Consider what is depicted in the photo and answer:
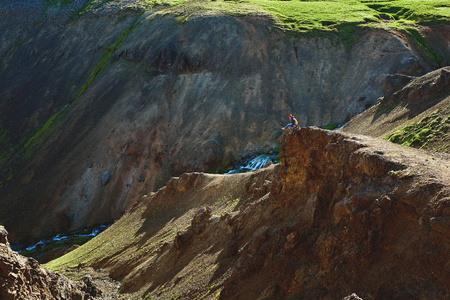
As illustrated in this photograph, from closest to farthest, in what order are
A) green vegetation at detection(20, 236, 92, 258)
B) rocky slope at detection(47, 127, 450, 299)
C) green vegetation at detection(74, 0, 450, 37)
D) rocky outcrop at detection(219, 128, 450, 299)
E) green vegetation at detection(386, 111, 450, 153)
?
rocky outcrop at detection(219, 128, 450, 299), rocky slope at detection(47, 127, 450, 299), green vegetation at detection(386, 111, 450, 153), green vegetation at detection(20, 236, 92, 258), green vegetation at detection(74, 0, 450, 37)

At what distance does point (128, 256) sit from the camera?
110 ft

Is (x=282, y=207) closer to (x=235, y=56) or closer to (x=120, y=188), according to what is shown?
(x=120, y=188)

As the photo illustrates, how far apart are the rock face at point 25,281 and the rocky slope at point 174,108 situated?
36475 mm

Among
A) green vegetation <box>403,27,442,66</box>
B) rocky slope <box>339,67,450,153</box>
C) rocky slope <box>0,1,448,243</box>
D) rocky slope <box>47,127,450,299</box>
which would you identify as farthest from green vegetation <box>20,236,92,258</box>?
green vegetation <box>403,27,442,66</box>

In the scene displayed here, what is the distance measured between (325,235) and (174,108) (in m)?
49.4

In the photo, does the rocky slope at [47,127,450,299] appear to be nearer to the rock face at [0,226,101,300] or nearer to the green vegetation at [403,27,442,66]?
the rock face at [0,226,101,300]

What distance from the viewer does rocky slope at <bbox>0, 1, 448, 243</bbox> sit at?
58.2 metres

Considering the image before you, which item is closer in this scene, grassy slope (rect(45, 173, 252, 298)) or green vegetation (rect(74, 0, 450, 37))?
grassy slope (rect(45, 173, 252, 298))

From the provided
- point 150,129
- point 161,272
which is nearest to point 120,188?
point 150,129

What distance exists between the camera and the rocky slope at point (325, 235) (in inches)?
550

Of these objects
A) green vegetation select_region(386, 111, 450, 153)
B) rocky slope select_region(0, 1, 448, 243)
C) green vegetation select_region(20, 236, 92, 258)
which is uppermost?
green vegetation select_region(386, 111, 450, 153)

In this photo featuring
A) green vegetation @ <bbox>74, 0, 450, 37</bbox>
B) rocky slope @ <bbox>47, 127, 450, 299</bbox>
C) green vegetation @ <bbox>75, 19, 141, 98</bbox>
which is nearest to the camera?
rocky slope @ <bbox>47, 127, 450, 299</bbox>

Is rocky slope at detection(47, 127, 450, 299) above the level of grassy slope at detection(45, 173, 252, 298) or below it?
above

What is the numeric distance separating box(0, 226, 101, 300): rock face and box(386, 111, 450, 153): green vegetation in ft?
65.4
